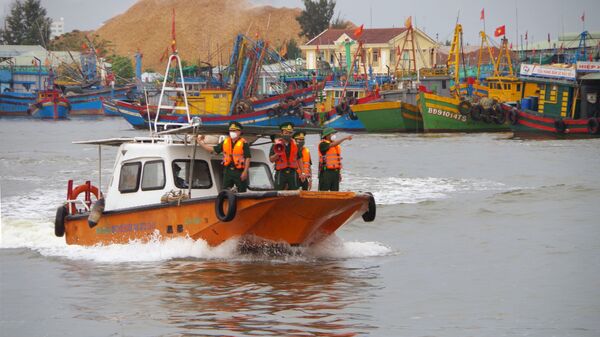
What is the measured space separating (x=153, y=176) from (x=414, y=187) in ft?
46.7

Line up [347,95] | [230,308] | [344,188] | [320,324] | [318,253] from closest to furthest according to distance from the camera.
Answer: [320,324]
[230,308]
[318,253]
[344,188]
[347,95]

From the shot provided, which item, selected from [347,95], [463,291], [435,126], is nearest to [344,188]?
[463,291]

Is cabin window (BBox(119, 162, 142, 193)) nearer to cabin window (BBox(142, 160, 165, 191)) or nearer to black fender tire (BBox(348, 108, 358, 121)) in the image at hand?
cabin window (BBox(142, 160, 165, 191))

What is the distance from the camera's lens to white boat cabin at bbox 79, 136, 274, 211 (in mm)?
15805

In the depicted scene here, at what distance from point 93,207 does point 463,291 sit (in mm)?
5748

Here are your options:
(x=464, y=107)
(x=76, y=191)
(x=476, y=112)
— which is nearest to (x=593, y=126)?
(x=476, y=112)

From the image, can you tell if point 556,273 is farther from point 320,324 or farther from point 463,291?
point 320,324

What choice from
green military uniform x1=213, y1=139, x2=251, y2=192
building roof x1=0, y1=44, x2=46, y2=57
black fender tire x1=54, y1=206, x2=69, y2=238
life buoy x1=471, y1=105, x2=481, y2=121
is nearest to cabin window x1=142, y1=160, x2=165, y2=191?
green military uniform x1=213, y1=139, x2=251, y2=192

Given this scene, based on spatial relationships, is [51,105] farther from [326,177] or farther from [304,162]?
[304,162]

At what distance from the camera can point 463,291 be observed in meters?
14.0

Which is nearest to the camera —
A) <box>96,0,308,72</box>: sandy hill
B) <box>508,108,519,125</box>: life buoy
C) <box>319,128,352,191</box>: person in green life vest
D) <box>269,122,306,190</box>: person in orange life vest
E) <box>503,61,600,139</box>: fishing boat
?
<box>269,122,306,190</box>: person in orange life vest

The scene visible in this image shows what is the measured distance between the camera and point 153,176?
15945 mm

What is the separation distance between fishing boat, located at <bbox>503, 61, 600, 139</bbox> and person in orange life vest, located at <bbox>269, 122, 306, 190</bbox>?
3343 centimetres

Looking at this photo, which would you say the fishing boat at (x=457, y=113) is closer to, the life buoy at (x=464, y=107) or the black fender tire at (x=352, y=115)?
the life buoy at (x=464, y=107)
